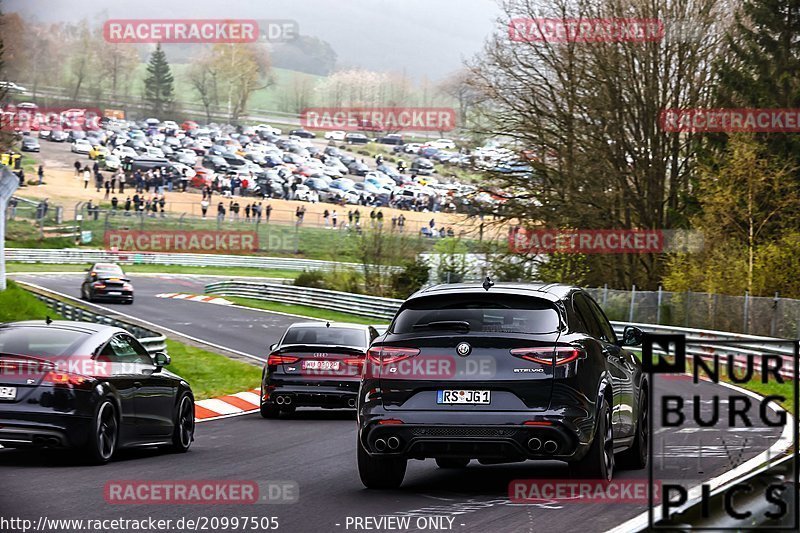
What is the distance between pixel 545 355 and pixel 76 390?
15.0 feet

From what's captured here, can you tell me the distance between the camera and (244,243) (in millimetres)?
83438

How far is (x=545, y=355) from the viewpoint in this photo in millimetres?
10109

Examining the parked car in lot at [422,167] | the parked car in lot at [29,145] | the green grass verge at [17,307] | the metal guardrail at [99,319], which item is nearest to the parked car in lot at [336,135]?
the parked car in lot at [422,167]

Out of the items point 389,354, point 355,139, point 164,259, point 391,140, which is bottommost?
point 164,259

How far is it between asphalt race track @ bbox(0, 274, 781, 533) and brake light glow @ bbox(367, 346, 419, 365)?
1.04 meters

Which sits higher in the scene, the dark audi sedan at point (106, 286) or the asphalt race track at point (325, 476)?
the asphalt race track at point (325, 476)

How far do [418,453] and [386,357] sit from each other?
80 cm

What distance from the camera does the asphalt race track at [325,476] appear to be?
8930 mm

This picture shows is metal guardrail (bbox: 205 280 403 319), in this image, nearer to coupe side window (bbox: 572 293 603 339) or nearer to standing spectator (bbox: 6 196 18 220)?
standing spectator (bbox: 6 196 18 220)

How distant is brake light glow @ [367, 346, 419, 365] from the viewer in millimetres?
10305

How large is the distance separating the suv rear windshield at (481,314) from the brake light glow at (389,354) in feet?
0.67

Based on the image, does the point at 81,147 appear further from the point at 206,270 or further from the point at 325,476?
the point at 325,476

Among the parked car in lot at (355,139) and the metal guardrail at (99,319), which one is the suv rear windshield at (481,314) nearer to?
the metal guardrail at (99,319)

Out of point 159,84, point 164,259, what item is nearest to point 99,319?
point 164,259
